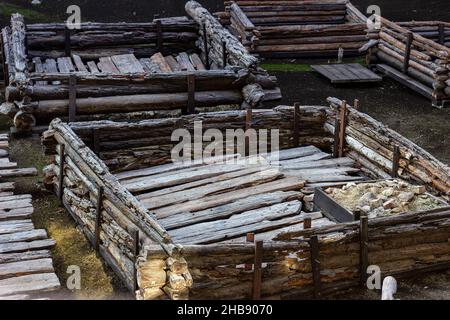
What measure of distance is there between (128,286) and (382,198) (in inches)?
123

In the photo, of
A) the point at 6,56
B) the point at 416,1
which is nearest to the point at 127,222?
the point at 6,56

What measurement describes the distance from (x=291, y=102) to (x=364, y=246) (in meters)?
8.06

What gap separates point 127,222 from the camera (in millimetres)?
9516

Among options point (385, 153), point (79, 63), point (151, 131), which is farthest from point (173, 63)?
point (385, 153)

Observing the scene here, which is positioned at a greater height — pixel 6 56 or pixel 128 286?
pixel 6 56

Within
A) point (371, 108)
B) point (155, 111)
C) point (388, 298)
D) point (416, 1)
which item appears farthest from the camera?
point (416, 1)

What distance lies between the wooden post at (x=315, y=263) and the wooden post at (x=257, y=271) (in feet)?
2.09

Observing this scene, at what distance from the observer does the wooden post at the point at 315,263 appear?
8.96 m

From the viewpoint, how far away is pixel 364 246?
9.26m

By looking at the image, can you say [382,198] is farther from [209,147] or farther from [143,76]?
[143,76]

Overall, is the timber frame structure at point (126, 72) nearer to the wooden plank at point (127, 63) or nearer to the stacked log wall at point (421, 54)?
the wooden plank at point (127, 63)

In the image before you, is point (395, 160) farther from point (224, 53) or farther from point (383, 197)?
point (224, 53)

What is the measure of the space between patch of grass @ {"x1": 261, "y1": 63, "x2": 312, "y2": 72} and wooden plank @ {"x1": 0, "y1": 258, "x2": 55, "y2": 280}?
10.2m

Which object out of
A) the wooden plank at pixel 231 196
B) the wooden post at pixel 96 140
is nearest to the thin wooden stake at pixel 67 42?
the wooden post at pixel 96 140
